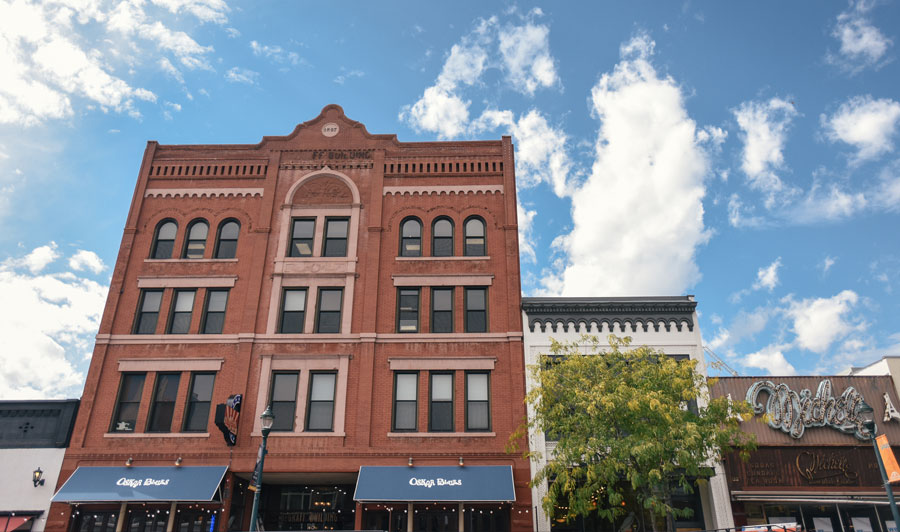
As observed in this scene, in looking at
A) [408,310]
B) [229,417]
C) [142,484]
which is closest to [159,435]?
[142,484]

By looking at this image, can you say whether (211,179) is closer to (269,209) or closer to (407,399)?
(269,209)

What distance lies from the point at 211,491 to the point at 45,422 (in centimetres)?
726

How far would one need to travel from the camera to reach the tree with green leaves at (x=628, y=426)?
15641 millimetres

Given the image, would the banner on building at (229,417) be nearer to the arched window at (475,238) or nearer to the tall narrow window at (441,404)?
the tall narrow window at (441,404)

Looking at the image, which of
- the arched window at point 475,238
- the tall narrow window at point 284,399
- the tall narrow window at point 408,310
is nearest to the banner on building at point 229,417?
the tall narrow window at point 284,399

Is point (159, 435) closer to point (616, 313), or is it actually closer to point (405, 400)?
point (405, 400)

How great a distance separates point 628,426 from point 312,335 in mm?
11695

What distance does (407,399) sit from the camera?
70.9ft

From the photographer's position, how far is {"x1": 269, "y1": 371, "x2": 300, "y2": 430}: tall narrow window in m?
21.2

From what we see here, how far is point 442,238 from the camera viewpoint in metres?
24.4

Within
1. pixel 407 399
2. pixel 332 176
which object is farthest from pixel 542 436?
pixel 332 176

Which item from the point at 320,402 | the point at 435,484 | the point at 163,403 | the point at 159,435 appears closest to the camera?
the point at 435,484

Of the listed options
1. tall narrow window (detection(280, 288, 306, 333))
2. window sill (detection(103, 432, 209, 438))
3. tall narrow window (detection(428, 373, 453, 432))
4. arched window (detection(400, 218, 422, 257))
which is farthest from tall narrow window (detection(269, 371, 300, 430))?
arched window (detection(400, 218, 422, 257))

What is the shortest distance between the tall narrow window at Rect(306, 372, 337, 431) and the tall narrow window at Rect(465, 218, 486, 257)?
728 centimetres
